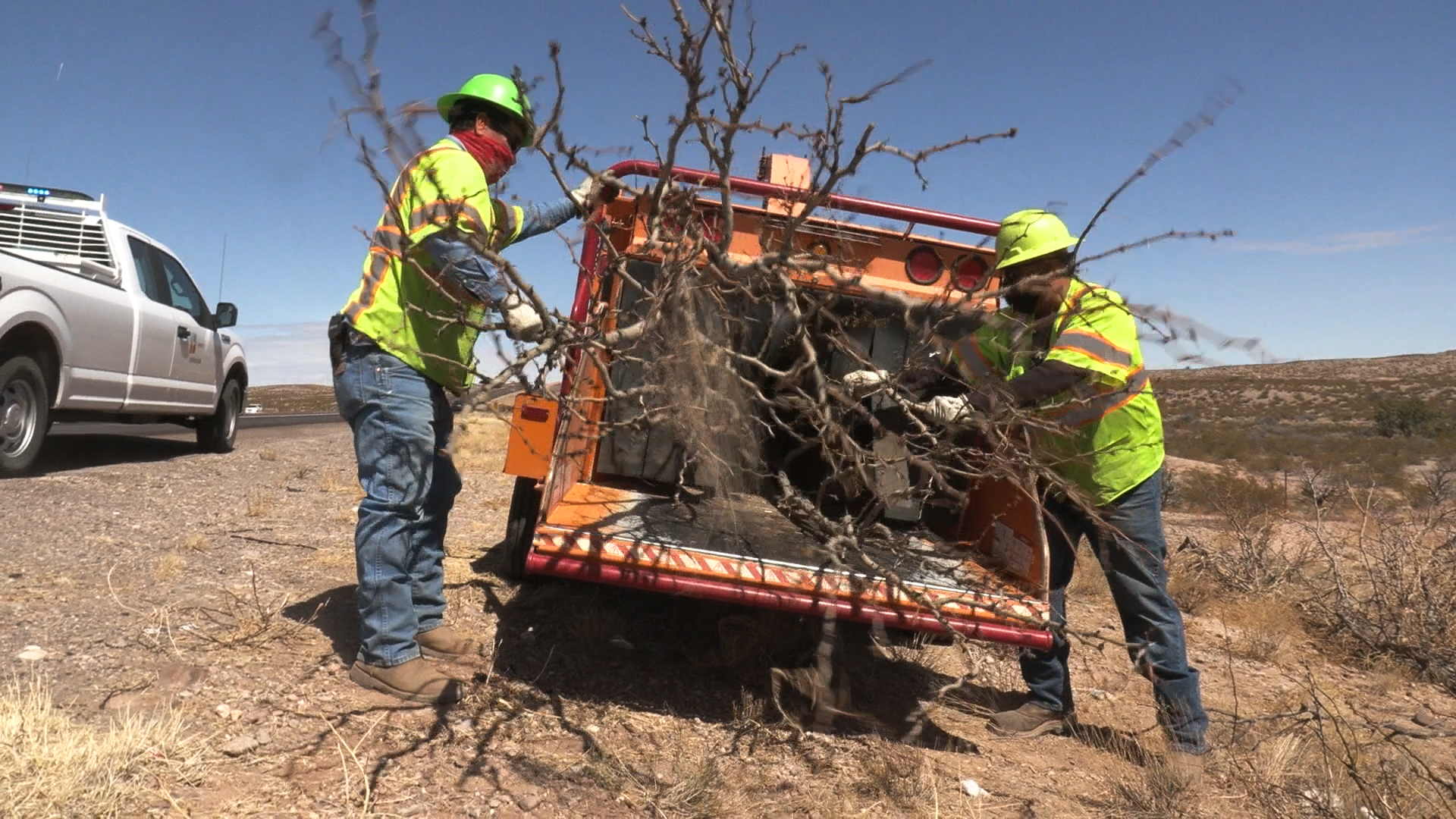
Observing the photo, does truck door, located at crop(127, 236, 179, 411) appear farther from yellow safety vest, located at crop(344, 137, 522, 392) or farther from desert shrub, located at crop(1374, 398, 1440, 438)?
desert shrub, located at crop(1374, 398, 1440, 438)

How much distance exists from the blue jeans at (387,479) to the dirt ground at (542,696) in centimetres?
24

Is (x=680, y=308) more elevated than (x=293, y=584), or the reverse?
(x=680, y=308)

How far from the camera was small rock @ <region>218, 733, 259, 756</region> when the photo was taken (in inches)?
101

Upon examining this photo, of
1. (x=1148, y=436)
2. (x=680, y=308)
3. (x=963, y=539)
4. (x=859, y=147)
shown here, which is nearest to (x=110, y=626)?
(x=680, y=308)

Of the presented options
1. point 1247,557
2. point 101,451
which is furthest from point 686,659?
point 101,451

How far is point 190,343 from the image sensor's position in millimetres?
8117

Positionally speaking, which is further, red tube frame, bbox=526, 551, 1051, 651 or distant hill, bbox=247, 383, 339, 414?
distant hill, bbox=247, 383, 339, 414

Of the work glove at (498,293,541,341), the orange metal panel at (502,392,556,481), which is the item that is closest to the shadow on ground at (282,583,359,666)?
the orange metal panel at (502,392,556,481)

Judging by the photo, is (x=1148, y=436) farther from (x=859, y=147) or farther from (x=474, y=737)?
(x=474, y=737)

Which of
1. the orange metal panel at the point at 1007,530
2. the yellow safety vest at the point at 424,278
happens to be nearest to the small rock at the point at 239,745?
the yellow safety vest at the point at 424,278

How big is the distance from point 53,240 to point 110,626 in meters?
4.81

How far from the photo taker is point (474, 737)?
291cm

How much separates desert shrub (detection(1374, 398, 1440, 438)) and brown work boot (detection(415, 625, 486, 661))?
32.2 m

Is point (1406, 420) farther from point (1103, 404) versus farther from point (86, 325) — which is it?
point (86, 325)
